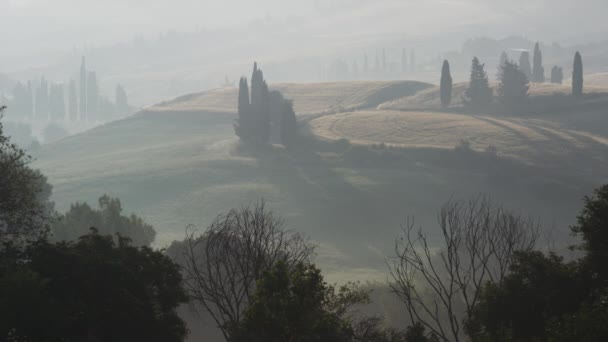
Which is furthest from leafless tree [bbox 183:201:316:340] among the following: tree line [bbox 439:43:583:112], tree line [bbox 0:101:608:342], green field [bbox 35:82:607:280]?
tree line [bbox 439:43:583:112]

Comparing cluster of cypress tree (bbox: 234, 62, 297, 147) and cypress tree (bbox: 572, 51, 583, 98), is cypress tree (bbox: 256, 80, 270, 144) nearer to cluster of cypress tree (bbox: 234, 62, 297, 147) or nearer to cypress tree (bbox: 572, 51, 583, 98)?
cluster of cypress tree (bbox: 234, 62, 297, 147)

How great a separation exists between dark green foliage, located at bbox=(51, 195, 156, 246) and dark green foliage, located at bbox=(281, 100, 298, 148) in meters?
52.3

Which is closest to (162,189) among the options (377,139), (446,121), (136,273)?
(377,139)

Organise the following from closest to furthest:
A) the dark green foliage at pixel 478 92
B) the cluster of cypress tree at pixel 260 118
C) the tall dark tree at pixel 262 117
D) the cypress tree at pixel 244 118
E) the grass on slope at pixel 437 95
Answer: the cluster of cypress tree at pixel 260 118
the tall dark tree at pixel 262 117
the cypress tree at pixel 244 118
the dark green foliage at pixel 478 92
the grass on slope at pixel 437 95

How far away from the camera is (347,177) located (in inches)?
4060

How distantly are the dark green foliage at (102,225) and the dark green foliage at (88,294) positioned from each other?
109 ft

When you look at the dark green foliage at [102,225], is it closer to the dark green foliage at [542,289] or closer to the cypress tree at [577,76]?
the dark green foliage at [542,289]

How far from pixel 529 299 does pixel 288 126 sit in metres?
87.7

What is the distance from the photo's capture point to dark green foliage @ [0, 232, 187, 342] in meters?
24.5

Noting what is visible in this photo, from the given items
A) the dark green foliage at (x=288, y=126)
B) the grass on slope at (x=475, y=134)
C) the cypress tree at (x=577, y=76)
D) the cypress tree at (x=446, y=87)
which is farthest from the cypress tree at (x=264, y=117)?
the cypress tree at (x=577, y=76)

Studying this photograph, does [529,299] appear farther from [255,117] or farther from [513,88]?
[513,88]

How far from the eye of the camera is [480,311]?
32000 millimetres

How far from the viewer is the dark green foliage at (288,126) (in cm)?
11669

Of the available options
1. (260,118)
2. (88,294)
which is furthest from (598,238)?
(260,118)
